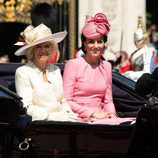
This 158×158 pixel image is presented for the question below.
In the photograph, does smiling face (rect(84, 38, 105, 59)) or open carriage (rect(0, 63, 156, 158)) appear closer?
open carriage (rect(0, 63, 156, 158))

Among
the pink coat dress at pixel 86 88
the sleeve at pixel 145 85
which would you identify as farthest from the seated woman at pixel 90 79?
the sleeve at pixel 145 85

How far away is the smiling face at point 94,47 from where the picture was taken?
540 cm

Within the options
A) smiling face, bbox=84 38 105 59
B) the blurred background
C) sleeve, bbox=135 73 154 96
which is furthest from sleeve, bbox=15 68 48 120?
the blurred background

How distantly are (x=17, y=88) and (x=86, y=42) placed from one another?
25.1 inches

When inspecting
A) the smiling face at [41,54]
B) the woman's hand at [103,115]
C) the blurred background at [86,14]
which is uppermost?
the smiling face at [41,54]

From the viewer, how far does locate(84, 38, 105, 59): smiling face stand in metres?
5.40

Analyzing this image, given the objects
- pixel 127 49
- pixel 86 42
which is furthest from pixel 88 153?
pixel 127 49

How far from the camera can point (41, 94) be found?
5125mm

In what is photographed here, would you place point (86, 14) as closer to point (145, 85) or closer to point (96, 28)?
point (96, 28)

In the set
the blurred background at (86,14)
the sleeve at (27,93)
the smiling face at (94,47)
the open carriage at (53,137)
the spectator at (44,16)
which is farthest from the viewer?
the blurred background at (86,14)

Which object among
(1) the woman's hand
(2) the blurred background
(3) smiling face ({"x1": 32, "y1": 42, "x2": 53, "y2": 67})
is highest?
(3) smiling face ({"x1": 32, "y1": 42, "x2": 53, "y2": 67})

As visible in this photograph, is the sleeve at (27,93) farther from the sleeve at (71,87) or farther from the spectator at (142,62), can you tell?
the spectator at (142,62)

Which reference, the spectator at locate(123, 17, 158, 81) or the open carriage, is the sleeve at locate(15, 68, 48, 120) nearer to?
the open carriage

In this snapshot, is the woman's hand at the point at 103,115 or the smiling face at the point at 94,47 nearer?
the woman's hand at the point at 103,115
